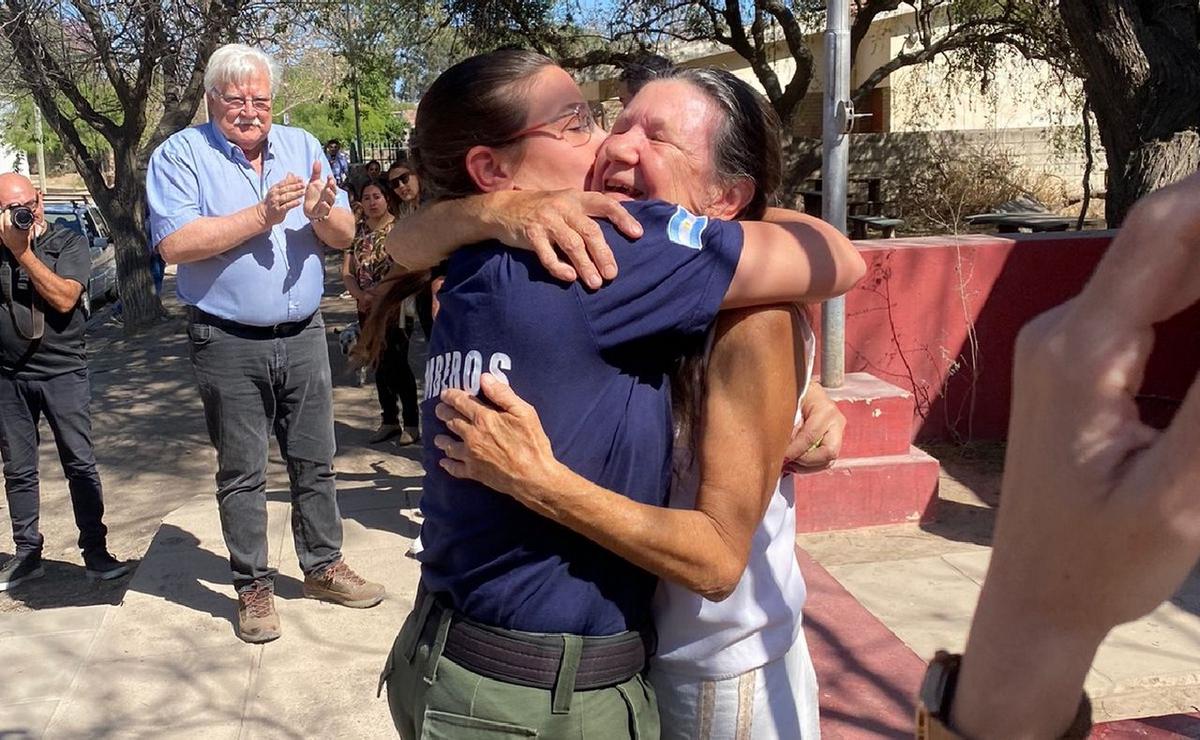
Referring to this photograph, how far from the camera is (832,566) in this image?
4.91 m

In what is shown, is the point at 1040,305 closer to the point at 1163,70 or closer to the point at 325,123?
the point at 1163,70

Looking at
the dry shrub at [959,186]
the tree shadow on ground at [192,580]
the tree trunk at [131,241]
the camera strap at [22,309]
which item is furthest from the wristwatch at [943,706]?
the dry shrub at [959,186]

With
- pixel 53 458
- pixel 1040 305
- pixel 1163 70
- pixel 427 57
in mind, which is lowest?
pixel 53 458

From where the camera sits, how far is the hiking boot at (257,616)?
403cm

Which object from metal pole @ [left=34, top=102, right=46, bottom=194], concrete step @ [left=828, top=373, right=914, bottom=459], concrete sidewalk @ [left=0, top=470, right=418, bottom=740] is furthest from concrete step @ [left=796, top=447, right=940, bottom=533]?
metal pole @ [left=34, top=102, right=46, bottom=194]

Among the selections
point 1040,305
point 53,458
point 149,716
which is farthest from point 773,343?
point 53,458

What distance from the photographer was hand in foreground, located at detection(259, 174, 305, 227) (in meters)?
3.58

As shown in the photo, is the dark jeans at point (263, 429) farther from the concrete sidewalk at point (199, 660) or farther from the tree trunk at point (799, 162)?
the tree trunk at point (799, 162)

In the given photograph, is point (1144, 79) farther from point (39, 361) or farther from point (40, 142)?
point (40, 142)

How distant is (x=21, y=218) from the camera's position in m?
4.85

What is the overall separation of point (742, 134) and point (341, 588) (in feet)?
10.2

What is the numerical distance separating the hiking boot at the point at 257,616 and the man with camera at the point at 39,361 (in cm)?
168

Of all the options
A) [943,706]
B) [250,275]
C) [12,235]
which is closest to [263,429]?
[250,275]

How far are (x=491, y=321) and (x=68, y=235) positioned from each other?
4.49m
